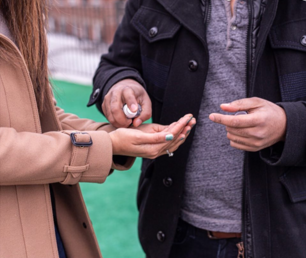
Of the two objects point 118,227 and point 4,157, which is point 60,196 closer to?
point 4,157

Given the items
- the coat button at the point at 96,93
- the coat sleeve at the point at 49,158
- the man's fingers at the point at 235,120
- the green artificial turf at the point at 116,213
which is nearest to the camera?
the coat sleeve at the point at 49,158

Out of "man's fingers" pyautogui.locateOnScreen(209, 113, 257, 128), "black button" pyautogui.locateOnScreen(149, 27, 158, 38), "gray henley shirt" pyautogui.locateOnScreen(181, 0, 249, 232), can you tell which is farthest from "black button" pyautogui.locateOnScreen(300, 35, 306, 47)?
"black button" pyautogui.locateOnScreen(149, 27, 158, 38)

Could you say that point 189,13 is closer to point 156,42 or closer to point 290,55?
point 156,42

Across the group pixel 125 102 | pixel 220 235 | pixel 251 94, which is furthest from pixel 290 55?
pixel 220 235

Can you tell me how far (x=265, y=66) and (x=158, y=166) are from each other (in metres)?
0.60

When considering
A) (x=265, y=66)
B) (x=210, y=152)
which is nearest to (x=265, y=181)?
(x=210, y=152)

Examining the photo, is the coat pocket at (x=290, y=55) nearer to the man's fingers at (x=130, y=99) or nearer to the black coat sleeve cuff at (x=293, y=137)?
the black coat sleeve cuff at (x=293, y=137)

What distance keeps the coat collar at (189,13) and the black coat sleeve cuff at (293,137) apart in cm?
41

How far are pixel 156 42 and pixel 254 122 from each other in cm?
58

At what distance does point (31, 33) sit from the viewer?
148 cm

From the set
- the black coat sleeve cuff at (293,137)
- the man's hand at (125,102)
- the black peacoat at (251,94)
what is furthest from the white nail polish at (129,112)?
the black coat sleeve cuff at (293,137)

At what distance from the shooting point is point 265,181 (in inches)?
64.2

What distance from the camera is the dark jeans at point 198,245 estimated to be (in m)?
1.78

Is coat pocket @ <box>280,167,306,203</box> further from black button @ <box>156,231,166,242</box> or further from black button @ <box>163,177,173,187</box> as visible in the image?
black button @ <box>156,231,166,242</box>
